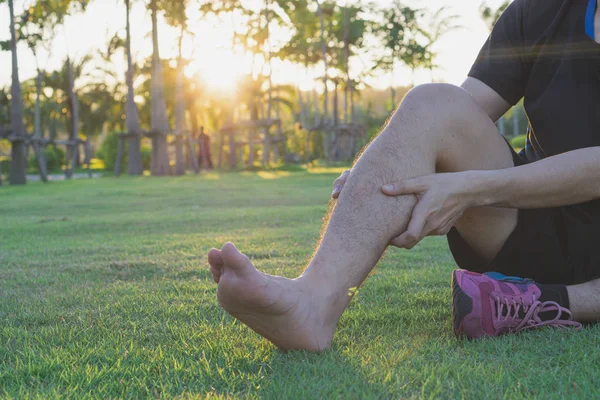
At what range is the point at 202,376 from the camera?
1.46 metres

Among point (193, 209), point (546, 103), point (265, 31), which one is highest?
point (265, 31)

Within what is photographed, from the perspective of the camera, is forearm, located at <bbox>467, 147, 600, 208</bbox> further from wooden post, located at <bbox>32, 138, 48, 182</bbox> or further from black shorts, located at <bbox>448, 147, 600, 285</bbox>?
wooden post, located at <bbox>32, 138, 48, 182</bbox>

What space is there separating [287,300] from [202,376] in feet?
0.89

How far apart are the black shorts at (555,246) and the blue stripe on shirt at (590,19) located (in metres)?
0.52

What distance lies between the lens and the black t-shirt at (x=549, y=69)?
6.06 feet

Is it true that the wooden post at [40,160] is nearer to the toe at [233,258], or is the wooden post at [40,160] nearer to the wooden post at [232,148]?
the wooden post at [232,148]

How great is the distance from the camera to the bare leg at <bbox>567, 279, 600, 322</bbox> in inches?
72.5

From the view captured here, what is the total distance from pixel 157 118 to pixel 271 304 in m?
23.4

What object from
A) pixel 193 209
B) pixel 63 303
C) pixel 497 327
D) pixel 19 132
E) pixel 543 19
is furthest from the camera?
pixel 19 132

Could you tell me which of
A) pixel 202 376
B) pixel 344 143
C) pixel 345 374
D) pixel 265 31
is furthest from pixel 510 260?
pixel 344 143

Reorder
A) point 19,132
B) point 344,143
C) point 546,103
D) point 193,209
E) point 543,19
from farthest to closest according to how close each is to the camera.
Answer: point 344,143 → point 19,132 → point 193,209 → point 543,19 → point 546,103

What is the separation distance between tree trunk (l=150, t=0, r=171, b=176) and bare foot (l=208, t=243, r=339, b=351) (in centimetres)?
2183

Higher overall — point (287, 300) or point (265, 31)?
point (265, 31)

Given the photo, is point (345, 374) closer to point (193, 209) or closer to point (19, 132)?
point (193, 209)
